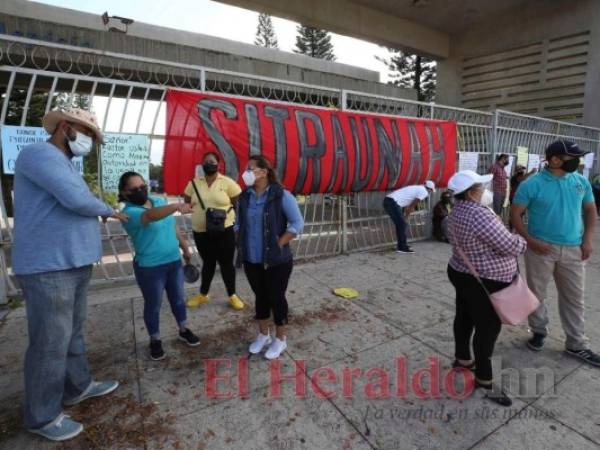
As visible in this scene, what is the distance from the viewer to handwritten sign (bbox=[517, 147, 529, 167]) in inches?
339

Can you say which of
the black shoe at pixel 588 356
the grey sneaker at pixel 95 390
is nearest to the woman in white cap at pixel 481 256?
the black shoe at pixel 588 356

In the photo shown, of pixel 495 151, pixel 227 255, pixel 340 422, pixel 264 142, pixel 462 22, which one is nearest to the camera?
pixel 340 422

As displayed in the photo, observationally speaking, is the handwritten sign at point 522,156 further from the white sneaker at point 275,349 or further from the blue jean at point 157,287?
the blue jean at point 157,287

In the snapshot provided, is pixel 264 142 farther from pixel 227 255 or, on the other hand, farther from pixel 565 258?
pixel 565 258

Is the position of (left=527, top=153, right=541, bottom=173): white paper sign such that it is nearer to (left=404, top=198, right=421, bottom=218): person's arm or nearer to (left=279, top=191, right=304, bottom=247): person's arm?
(left=404, top=198, right=421, bottom=218): person's arm

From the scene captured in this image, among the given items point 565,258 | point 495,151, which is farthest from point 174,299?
point 495,151

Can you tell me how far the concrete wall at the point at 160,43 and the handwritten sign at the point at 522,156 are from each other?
6.15m

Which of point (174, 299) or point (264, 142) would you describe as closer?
point (174, 299)

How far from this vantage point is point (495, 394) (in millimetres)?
2441

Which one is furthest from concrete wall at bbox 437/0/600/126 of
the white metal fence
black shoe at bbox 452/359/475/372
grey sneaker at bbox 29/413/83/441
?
grey sneaker at bbox 29/413/83/441

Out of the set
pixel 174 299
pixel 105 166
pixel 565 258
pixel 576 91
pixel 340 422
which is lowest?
pixel 340 422

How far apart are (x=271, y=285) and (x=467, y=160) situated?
640cm

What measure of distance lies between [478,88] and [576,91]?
3.20 m

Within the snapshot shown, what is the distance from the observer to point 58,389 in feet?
6.88
